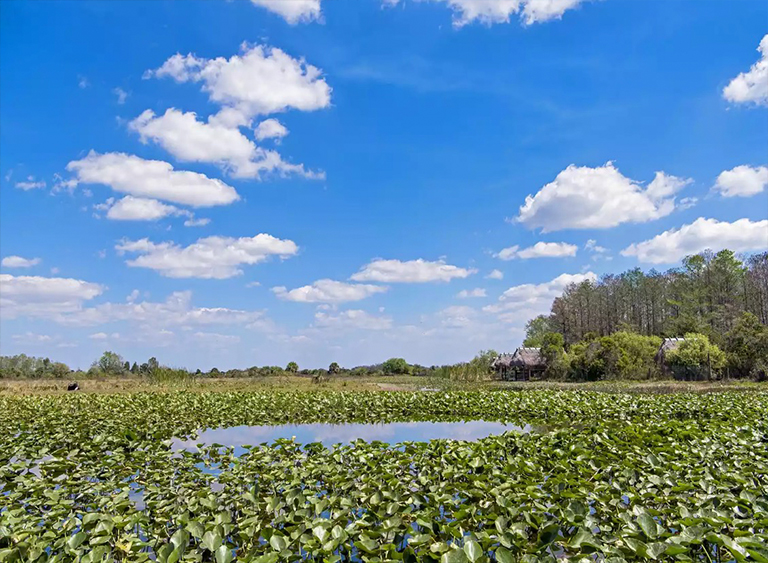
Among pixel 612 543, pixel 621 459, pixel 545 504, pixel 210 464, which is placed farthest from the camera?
pixel 210 464

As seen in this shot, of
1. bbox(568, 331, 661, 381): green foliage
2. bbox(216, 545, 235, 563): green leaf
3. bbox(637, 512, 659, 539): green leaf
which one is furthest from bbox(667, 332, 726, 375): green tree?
bbox(216, 545, 235, 563): green leaf

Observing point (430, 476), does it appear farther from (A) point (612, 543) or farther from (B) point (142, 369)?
(B) point (142, 369)

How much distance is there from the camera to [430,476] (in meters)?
5.53

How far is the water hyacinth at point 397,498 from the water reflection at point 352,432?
1.30 meters

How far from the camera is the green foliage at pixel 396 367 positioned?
46906 mm

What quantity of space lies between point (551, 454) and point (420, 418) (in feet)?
23.5

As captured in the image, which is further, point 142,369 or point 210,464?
point 142,369

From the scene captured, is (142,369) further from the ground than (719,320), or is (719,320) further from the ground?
(719,320)

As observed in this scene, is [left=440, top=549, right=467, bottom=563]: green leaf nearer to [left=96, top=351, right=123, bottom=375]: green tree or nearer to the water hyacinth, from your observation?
the water hyacinth

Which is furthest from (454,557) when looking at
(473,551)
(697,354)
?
(697,354)

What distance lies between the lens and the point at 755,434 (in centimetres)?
756

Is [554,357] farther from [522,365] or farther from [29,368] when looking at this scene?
[29,368]

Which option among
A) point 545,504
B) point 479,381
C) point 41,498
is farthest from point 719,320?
point 41,498

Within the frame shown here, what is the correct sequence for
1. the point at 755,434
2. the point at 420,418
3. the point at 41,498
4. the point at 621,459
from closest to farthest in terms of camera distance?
the point at 41,498 → the point at 621,459 → the point at 755,434 → the point at 420,418
